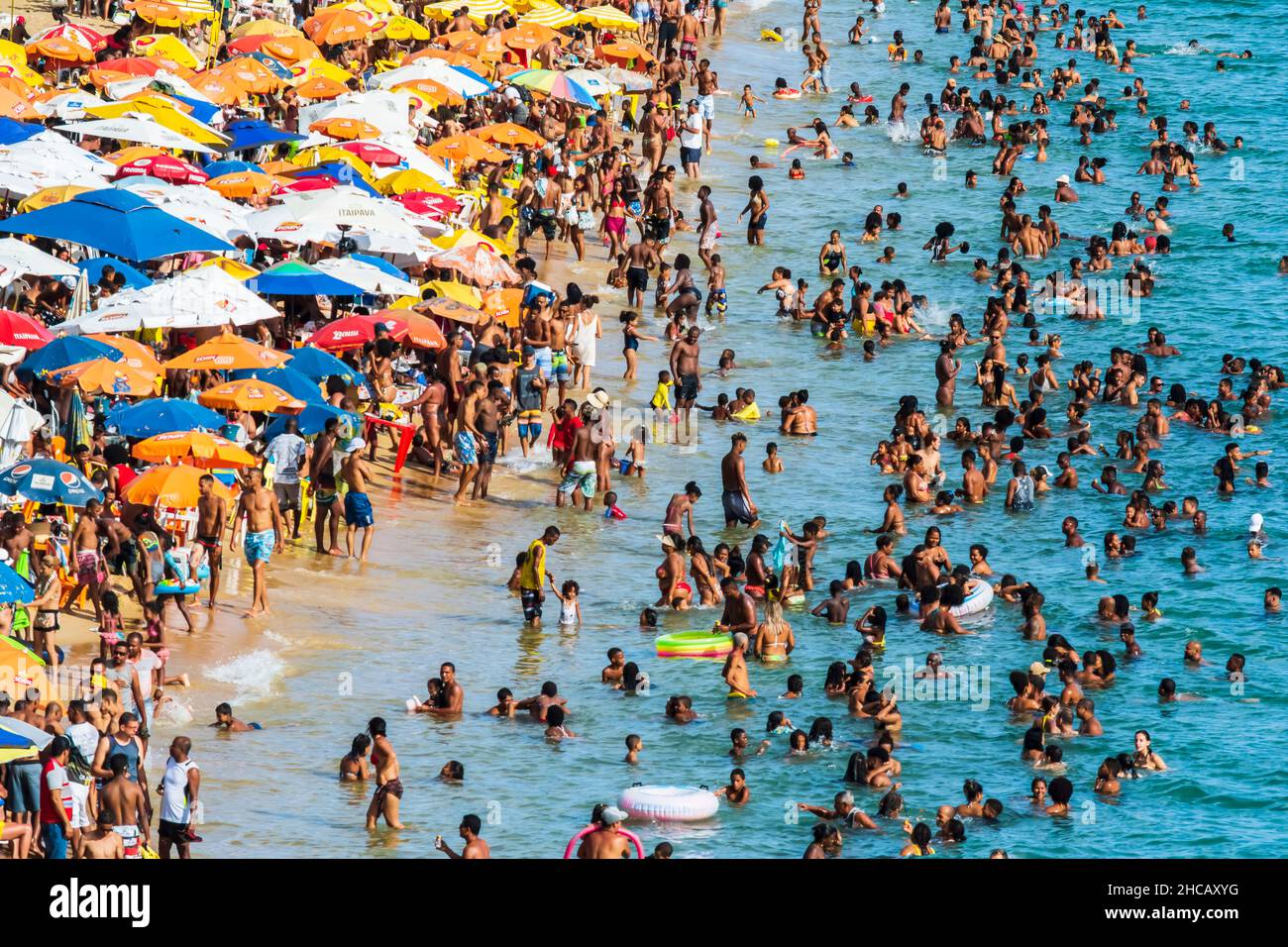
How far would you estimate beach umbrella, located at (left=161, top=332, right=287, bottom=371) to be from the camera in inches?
994

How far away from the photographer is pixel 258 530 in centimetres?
2289

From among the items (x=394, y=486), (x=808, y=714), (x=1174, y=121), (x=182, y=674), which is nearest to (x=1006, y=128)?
(x=1174, y=121)

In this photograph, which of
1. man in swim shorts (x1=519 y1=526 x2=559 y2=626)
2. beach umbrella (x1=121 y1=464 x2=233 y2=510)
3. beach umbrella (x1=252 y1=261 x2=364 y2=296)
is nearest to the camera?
beach umbrella (x1=121 y1=464 x2=233 y2=510)

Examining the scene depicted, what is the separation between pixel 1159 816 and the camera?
21562mm

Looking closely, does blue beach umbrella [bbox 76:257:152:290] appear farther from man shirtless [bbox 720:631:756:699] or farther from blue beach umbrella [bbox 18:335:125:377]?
man shirtless [bbox 720:631:756:699]

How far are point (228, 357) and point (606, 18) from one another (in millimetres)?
23619

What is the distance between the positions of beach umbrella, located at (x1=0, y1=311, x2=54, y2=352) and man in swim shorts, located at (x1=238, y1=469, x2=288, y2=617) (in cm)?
373

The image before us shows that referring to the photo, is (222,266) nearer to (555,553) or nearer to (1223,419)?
(555,553)

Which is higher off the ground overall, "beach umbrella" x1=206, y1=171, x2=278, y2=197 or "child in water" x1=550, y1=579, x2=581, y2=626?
"beach umbrella" x1=206, y1=171, x2=278, y2=197

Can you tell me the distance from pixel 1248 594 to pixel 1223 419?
5902mm

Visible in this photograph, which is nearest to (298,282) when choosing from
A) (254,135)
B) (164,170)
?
(164,170)

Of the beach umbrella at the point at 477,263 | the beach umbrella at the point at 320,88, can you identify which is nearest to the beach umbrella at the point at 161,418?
the beach umbrella at the point at 477,263

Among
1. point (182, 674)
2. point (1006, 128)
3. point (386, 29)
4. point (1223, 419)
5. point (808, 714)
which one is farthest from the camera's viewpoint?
point (1006, 128)

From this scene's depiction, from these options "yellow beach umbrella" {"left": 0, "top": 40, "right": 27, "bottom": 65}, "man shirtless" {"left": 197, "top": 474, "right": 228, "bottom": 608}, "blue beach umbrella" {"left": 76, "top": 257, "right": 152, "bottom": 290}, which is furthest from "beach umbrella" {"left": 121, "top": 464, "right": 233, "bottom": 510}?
"yellow beach umbrella" {"left": 0, "top": 40, "right": 27, "bottom": 65}
